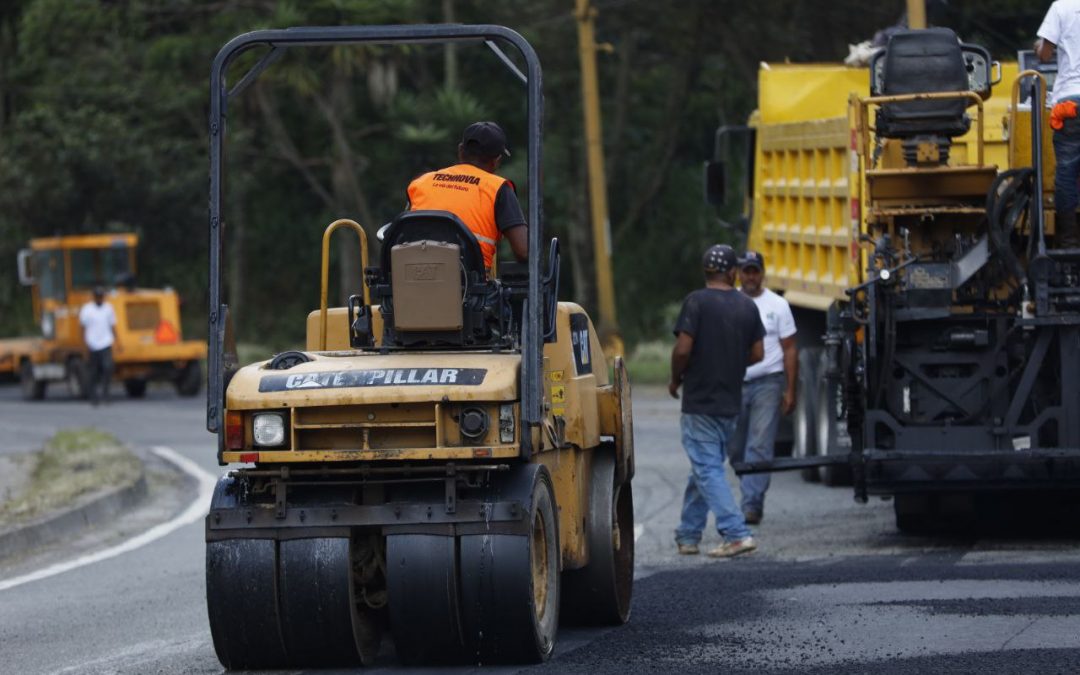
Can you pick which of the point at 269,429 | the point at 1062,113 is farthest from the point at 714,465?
the point at 269,429

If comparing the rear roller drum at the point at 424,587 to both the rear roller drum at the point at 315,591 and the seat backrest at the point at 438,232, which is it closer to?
the rear roller drum at the point at 315,591

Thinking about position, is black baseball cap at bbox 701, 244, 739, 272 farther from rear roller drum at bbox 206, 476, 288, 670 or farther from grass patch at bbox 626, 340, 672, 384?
grass patch at bbox 626, 340, 672, 384

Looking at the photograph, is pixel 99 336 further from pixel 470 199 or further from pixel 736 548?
pixel 470 199

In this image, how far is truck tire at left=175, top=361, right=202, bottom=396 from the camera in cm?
3062

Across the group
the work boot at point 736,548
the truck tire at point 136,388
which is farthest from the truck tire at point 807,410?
the truck tire at point 136,388

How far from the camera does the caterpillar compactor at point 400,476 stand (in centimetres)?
754

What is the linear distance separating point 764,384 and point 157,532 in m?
4.29

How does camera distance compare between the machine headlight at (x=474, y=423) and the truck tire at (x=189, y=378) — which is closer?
the machine headlight at (x=474, y=423)

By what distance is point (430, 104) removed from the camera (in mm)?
35438

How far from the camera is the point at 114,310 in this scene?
30.1 meters

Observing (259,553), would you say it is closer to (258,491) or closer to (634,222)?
(258,491)

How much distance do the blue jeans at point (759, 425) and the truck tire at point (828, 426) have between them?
39 cm

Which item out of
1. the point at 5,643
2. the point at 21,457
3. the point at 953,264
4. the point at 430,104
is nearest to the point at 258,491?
the point at 5,643

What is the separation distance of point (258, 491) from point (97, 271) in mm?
24515
